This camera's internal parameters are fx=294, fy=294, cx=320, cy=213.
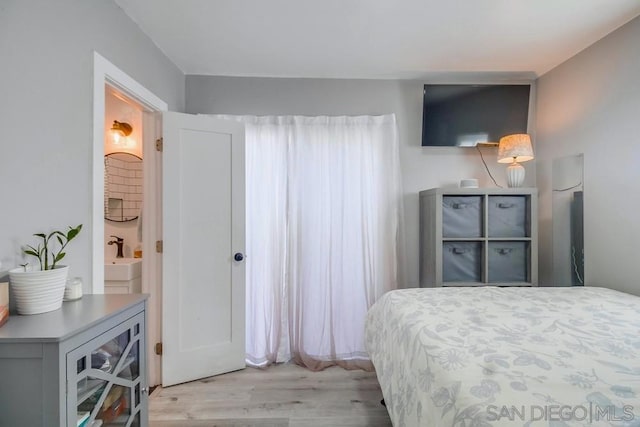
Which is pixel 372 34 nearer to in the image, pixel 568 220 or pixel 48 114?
pixel 48 114

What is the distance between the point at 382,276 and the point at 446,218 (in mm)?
745

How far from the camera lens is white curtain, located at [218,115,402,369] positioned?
2607mm

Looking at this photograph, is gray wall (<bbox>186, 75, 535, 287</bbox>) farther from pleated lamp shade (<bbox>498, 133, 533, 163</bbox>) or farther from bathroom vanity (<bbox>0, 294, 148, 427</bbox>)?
bathroom vanity (<bbox>0, 294, 148, 427</bbox>)

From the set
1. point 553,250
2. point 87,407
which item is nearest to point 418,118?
point 553,250

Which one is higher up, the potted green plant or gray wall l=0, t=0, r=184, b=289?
gray wall l=0, t=0, r=184, b=289

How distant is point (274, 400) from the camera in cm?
205

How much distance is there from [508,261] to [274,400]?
2106 mm

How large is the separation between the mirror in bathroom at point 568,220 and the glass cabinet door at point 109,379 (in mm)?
2988

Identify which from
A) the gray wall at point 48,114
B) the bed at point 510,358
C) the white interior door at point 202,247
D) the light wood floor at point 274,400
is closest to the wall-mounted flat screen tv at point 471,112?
the bed at point 510,358

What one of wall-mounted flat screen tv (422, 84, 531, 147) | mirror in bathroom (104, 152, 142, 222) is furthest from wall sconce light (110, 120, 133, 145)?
wall-mounted flat screen tv (422, 84, 531, 147)

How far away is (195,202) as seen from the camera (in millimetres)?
2264

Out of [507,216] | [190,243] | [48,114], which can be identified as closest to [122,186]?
[190,243]

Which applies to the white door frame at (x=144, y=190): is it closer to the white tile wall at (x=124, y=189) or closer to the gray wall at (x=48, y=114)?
the gray wall at (x=48, y=114)

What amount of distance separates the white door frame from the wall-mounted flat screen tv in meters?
2.27
